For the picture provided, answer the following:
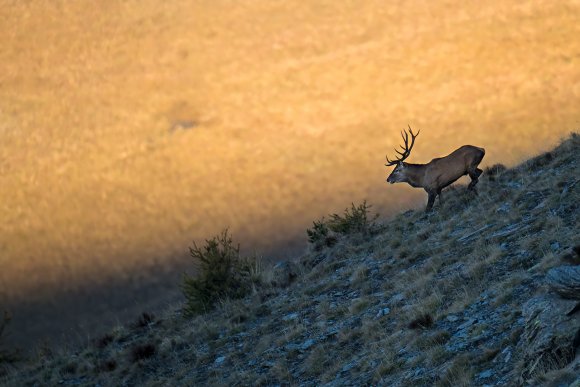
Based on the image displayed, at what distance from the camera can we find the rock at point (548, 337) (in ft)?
33.3

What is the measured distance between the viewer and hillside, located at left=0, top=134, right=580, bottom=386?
1205 centimetres

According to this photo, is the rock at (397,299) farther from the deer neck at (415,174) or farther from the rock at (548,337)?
the deer neck at (415,174)

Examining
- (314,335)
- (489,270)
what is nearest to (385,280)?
(314,335)

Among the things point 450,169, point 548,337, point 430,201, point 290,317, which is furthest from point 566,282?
point 430,201

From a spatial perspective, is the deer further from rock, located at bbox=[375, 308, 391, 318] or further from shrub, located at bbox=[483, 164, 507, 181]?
rock, located at bbox=[375, 308, 391, 318]

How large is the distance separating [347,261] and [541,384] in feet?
50.2

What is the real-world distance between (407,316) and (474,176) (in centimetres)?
971

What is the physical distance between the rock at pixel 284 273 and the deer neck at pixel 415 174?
194 inches

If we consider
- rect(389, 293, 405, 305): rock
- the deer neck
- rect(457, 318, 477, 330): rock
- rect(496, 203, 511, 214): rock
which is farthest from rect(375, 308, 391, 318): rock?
the deer neck

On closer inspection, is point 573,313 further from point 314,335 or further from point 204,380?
point 204,380

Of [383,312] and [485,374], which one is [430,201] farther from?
[485,374]

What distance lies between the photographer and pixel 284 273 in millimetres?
27094

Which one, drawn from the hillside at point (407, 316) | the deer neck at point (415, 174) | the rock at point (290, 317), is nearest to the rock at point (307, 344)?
the hillside at point (407, 316)

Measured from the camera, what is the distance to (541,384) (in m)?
9.61
